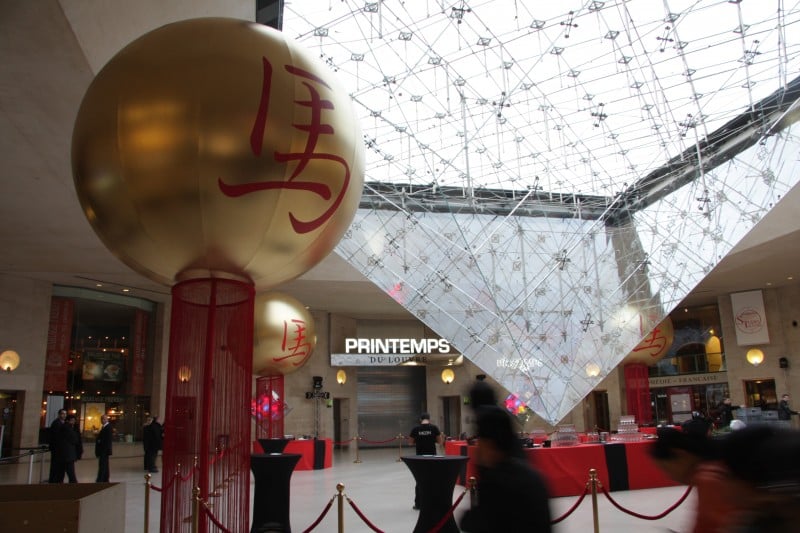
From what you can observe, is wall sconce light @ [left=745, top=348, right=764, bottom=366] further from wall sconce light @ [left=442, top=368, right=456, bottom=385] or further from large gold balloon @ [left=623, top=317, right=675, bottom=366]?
wall sconce light @ [left=442, top=368, right=456, bottom=385]

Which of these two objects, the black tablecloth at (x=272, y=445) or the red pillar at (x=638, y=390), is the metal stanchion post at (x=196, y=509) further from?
the red pillar at (x=638, y=390)

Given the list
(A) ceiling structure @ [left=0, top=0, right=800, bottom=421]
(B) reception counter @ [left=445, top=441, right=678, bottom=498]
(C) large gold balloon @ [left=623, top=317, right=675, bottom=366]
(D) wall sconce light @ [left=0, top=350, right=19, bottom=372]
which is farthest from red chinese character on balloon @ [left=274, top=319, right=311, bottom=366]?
(C) large gold balloon @ [left=623, top=317, right=675, bottom=366]

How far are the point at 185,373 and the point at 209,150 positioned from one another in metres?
1.73

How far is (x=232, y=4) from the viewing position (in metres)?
8.46

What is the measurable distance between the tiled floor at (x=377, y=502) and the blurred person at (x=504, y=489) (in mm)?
1058

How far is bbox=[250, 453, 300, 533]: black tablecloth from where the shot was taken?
6539mm

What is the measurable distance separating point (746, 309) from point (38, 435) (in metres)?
22.4

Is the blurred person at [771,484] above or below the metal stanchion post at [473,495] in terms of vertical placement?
above

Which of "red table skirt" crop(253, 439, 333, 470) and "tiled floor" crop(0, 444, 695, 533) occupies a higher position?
"red table skirt" crop(253, 439, 333, 470)

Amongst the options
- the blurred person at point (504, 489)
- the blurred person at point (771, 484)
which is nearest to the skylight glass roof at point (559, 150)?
the blurred person at point (504, 489)

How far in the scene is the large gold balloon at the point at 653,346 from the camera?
18344 millimetres

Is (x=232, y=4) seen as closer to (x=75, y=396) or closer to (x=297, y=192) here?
(x=297, y=192)

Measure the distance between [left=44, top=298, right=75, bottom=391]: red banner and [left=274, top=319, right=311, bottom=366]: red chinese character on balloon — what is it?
10011 millimetres

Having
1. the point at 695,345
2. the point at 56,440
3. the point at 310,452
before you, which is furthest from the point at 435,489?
the point at 695,345
